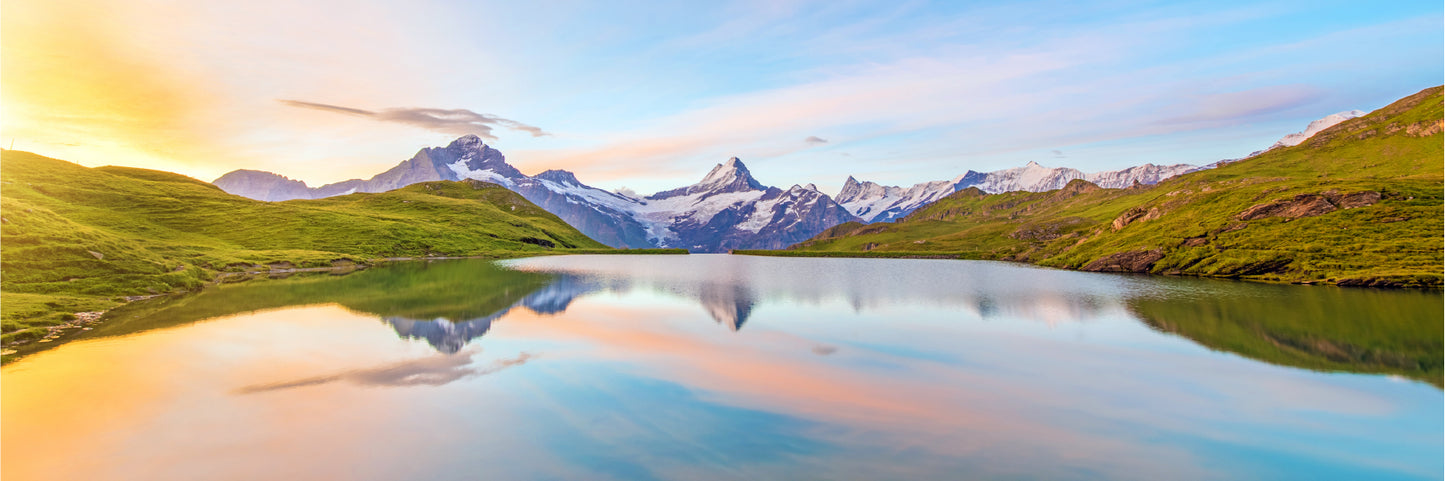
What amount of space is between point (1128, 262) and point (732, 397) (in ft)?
389

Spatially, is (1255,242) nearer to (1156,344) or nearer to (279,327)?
(1156,344)

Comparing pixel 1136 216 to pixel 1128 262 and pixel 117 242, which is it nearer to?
pixel 1128 262

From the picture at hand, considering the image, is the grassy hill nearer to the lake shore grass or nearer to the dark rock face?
the lake shore grass

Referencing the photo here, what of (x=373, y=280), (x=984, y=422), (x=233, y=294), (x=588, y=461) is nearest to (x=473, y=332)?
(x=588, y=461)

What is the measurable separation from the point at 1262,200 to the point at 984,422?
5160 inches

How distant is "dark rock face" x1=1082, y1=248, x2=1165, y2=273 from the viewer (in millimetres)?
109594

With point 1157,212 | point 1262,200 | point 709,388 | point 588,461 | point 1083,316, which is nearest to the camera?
point 588,461

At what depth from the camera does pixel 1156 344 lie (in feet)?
130

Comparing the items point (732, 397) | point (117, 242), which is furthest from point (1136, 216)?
point (117, 242)

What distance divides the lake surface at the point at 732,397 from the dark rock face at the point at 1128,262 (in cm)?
5778

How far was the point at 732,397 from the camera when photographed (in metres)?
26.3

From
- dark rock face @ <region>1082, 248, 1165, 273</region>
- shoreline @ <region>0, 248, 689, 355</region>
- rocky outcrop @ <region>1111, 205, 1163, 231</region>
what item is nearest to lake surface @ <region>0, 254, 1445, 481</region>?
shoreline @ <region>0, 248, 689, 355</region>

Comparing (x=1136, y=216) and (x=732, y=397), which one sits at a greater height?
(x=1136, y=216)

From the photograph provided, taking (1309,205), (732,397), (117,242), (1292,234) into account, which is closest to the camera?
(732,397)
